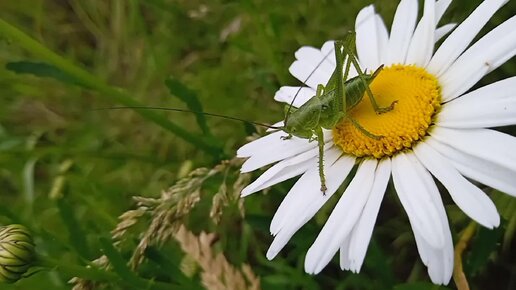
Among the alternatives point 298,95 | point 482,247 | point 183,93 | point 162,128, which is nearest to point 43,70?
point 183,93

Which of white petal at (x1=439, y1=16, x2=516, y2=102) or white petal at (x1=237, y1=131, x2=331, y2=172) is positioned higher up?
white petal at (x1=439, y1=16, x2=516, y2=102)

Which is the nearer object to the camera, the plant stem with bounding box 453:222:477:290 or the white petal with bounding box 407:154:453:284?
the white petal with bounding box 407:154:453:284

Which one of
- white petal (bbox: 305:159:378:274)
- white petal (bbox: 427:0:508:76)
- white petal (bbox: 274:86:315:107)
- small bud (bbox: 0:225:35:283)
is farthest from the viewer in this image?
white petal (bbox: 274:86:315:107)

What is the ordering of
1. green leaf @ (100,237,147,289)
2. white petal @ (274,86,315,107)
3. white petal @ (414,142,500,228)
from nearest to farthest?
→ white petal @ (414,142,500,228) → green leaf @ (100,237,147,289) → white petal @ (274,86,315,107)

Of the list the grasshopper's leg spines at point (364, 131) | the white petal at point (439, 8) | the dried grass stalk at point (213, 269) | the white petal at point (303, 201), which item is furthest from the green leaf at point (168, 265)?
the white petal at point (439, 8)

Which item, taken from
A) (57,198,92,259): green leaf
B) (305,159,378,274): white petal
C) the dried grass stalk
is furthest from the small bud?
(305,159,378,274): white petal

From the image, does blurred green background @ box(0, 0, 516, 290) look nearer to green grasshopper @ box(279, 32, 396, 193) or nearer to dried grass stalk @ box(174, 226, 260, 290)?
dried grass stalk @ box(174, 226, 260, 290)

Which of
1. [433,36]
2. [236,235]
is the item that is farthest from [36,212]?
[433,36]

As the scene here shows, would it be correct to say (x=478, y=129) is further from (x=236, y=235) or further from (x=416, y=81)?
(x=236, y=235)

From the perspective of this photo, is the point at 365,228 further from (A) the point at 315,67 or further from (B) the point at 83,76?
(B) the point at 83,76
